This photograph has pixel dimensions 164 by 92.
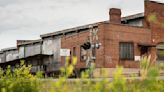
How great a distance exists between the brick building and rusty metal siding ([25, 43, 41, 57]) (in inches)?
10.2

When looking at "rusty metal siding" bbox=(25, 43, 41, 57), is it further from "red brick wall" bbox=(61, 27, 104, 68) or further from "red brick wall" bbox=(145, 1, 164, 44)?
"red brick wall" bbox=(145, 1, 164, 44)

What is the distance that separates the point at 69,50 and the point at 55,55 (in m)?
3.95

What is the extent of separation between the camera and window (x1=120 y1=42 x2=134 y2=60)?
46844 mm

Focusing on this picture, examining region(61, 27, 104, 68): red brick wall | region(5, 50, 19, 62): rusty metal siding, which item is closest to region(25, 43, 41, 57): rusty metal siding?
region(5, 50, 19, 62): rusty metal siding

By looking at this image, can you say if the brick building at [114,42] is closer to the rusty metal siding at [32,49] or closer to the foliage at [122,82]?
the rusty metal siding at [32,49]

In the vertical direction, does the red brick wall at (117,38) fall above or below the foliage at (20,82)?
above

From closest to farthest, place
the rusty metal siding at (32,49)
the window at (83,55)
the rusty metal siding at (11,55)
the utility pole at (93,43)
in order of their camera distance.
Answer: the utility pole at (93,43)
the window at (83,55)
the rusty metal siding at (32,49)
the rusty metal siding at (11,55)

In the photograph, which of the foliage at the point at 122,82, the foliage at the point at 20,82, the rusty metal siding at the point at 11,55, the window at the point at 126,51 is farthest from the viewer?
the rusty metal siding at the point at 11,55

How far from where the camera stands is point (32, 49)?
59531mm

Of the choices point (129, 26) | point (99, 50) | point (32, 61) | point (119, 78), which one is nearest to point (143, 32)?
point (129, 26)

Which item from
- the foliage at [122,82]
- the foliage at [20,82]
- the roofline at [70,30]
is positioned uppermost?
the roofline at [70,30]

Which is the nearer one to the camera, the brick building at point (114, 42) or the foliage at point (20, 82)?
the foliage at point (20, 82)

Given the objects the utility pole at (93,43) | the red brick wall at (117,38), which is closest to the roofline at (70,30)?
the utility pole at (93,43)

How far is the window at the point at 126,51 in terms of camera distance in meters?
46.8
